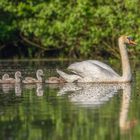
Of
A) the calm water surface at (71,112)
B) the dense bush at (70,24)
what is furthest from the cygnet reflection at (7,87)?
the dense bush at (70,24)

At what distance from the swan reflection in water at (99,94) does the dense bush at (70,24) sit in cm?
1072

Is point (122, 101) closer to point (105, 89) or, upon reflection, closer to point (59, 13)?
point (105, 89)

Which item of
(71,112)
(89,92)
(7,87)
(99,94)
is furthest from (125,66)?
(71,112)

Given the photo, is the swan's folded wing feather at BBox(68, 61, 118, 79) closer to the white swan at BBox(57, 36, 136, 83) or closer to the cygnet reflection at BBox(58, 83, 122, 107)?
the white swan at BBox(57, 36, 136, 83)

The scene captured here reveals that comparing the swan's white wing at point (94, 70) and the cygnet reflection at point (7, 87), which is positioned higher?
the swan's white wing at point (94, 70)

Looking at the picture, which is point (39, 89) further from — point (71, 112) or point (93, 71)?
point (71, 112)

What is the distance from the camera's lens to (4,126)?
43.3 feet

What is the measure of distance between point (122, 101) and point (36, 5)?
18044 millimetres

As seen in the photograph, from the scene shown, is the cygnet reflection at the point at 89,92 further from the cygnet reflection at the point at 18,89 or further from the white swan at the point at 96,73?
the cygnet reflection at the point at 18,89

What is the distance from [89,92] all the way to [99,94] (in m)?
0.62

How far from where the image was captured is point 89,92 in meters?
18.2

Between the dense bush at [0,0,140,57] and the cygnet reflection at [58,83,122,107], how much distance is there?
10444 mm

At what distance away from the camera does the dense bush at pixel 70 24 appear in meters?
31.5

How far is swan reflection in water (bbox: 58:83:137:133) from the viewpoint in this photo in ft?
44.2
